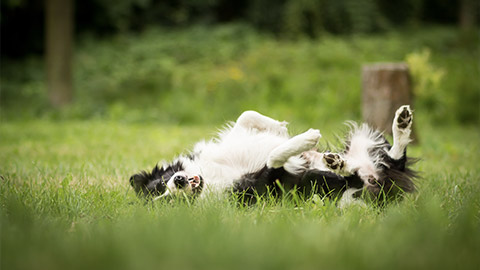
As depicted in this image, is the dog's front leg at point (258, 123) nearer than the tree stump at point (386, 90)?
Yes

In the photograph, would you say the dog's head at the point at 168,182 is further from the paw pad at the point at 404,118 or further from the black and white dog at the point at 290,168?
the paw pad at the point at 404,118

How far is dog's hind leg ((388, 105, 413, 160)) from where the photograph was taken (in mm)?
2818

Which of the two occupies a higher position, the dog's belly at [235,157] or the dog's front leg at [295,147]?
the dog's front leg at [295,147]

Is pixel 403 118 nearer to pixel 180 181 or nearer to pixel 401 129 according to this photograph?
Answer: pixel 401 129

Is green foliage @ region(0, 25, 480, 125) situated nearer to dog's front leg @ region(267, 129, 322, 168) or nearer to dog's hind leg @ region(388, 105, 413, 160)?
dog's hind leg @ region(388, 105, 413, 160)

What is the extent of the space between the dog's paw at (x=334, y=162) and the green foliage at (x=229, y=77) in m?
6.32

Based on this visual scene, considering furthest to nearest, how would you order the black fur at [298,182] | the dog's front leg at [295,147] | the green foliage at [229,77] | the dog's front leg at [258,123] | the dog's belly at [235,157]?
the green foliage at [229,77] → the dog's front leg at [258,123] → the dog's belly at [235,157] → the black fur at [298,182] → the dog's front leg at [295,147]

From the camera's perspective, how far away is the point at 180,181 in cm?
272

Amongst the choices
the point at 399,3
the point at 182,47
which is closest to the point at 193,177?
the point at 182,47

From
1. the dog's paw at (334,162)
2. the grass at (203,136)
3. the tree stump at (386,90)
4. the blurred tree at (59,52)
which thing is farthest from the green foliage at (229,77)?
the dog's paw at (334,162)

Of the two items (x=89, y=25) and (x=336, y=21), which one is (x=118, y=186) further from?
(x=336, y=21)

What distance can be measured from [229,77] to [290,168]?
8.62m

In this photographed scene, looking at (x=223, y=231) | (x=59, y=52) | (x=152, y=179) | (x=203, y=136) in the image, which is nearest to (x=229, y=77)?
(x=59, y=52)

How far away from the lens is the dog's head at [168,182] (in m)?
2.73
